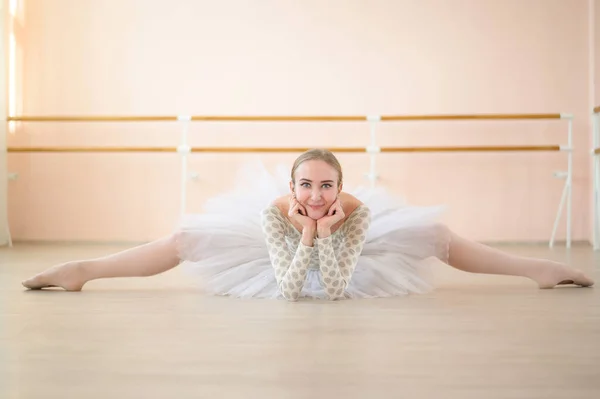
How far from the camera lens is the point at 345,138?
4.68m

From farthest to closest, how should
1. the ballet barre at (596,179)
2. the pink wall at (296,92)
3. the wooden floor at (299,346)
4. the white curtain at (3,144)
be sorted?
the pink wall at (296,92) < the white curtain at (3,144) < the ballet barre at (596,179) < the wooden floor at (299,346)

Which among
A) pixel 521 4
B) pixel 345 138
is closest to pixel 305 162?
pixel 345 138

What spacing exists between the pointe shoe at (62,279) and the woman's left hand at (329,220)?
0.70 m

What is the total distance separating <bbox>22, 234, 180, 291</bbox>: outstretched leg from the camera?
80.4 inches

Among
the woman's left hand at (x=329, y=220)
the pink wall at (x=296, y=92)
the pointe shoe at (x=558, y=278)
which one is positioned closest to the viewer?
the woman's left hand at (x=329, y=220)

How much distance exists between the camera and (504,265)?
83.4 inches

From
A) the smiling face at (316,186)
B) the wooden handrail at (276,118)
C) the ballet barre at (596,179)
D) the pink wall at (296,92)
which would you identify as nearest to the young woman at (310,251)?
the smiling face at (316,186)

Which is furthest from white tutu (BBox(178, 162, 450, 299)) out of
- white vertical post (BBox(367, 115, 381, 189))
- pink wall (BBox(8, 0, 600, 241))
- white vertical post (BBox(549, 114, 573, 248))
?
pink wall (BBox(8, 0, 600, 241))

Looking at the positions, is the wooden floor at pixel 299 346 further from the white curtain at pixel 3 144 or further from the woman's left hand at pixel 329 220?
the white curtain at pixel 3 144

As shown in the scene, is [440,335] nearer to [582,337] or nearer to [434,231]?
[582,337]

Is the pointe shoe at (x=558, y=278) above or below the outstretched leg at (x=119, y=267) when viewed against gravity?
below

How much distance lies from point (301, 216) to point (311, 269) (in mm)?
217

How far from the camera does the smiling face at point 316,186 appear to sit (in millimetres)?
1818

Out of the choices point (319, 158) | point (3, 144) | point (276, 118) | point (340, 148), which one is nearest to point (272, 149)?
point (276, 118)
